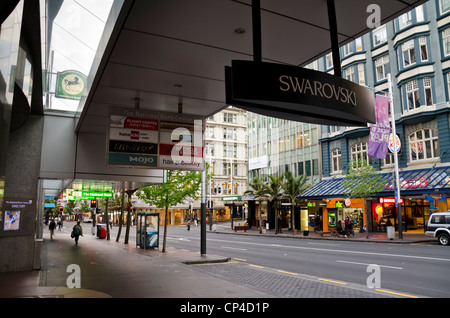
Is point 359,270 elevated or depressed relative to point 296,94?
depressed

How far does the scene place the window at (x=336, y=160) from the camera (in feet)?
126

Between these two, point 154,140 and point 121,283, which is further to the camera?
point 121,283

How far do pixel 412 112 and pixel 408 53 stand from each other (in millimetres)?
5325

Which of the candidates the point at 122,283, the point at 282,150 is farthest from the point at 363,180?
the point at 122,283

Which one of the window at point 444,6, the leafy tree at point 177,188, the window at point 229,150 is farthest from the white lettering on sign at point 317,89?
the window at point 229,150

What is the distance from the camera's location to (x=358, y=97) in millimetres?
4664

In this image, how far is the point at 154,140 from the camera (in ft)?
28.0

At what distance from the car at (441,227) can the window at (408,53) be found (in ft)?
48.2

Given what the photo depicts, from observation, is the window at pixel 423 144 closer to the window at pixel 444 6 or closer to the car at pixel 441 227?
the car at pixel 441 227

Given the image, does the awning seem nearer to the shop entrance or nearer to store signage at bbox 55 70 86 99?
the shop entrance

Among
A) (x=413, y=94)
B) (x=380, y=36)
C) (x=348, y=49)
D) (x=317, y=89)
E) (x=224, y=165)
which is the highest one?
(x=348, y=49)

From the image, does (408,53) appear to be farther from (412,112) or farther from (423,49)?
(412,112)
